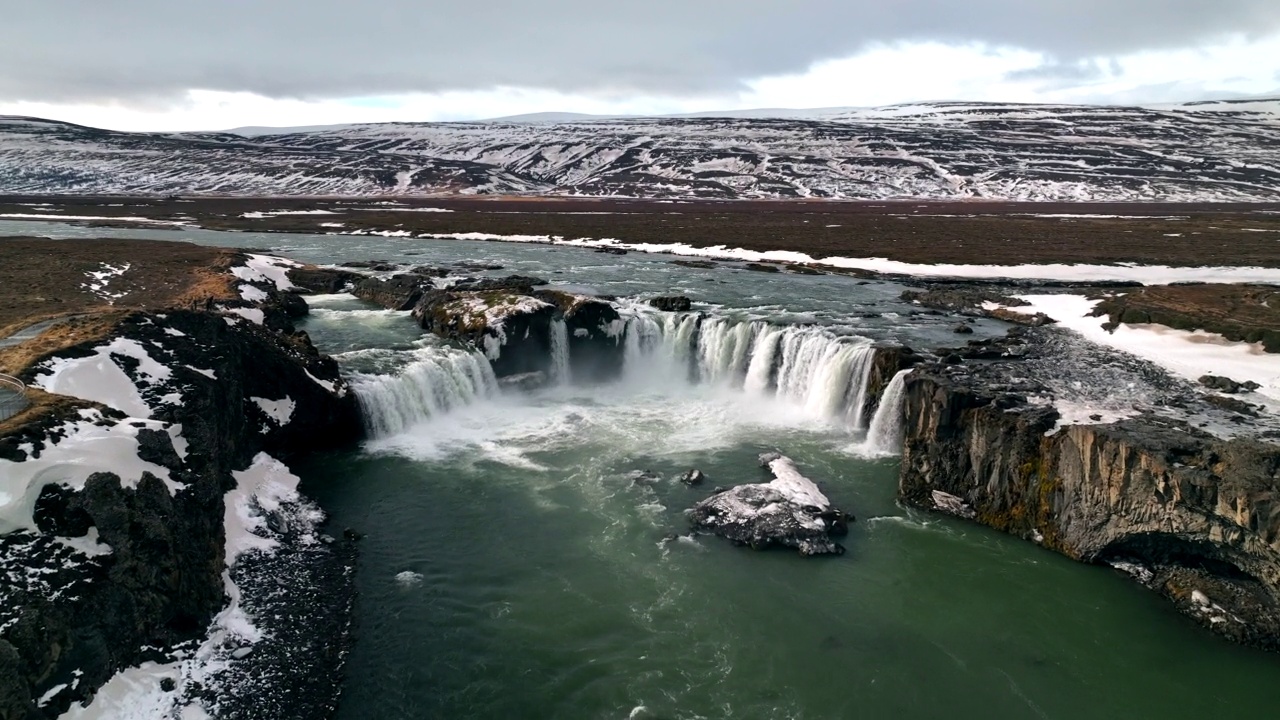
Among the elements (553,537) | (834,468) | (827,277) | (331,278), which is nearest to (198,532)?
(553,537)

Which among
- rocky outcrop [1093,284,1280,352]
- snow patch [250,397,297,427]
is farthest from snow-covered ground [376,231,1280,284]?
snow patch [250,397,297,427]

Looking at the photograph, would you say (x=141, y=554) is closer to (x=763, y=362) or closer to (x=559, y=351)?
(x=559, y=351)

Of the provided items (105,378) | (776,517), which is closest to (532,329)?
(776,517)

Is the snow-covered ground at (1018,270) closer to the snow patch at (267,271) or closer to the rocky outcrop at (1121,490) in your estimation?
the snow patch at (267,271)

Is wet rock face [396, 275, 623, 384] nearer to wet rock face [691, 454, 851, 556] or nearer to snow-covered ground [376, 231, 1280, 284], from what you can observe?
wet rock face [691, 454, 851, 556]

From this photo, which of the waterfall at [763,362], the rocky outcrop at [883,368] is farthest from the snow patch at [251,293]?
the rocky outcrop at [883,368]

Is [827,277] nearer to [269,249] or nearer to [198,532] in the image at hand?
[198,532]
